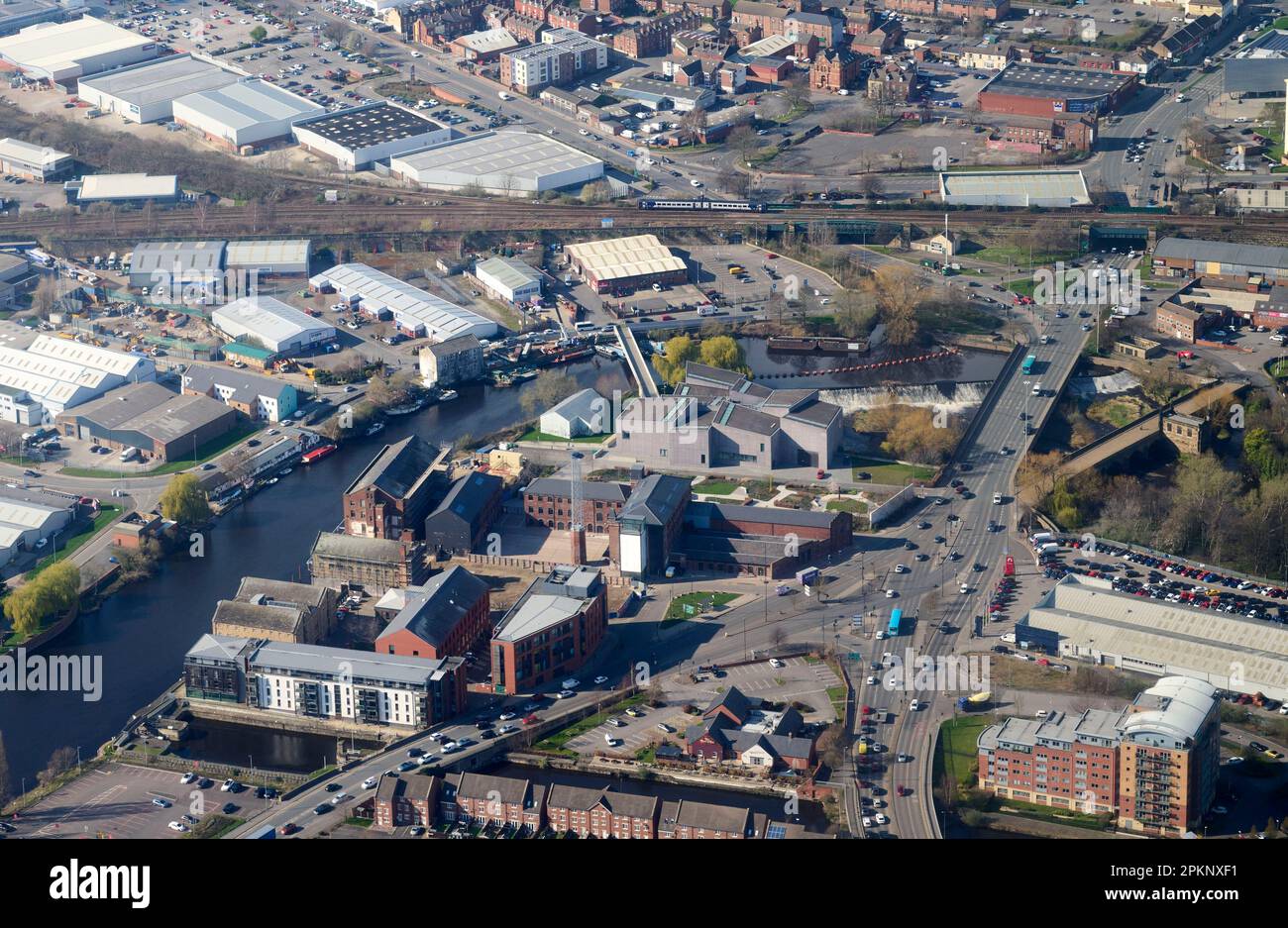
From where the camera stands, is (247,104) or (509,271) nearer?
(509,271)

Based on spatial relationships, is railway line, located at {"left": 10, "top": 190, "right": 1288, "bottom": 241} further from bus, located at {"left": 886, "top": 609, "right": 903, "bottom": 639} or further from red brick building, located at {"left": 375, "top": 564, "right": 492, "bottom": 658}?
bus, located at {"left": 886, "top": 609, "right": 903, "bottom": 639}

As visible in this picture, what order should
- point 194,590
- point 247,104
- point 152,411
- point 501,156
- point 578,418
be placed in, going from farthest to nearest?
point 247,104
point 501,156
point 152,411
point 578,418
point 194,590

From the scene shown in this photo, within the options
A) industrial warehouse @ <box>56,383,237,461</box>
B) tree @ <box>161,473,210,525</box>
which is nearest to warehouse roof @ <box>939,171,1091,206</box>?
industrial warehouse @ <box>56,383,237,461</box>

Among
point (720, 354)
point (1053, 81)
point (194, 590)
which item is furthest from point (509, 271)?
point (1053, 81)

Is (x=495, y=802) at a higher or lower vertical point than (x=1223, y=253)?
lower

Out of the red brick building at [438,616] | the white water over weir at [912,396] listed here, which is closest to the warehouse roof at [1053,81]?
the white water over weir at [912,396]

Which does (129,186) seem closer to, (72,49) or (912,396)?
(72,49)

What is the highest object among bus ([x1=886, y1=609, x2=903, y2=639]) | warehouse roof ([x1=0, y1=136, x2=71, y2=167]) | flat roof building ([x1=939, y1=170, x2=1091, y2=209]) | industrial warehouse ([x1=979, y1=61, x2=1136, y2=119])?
industrial warehouse ([x1=979, y1=61, x2=1136, y2=119])
